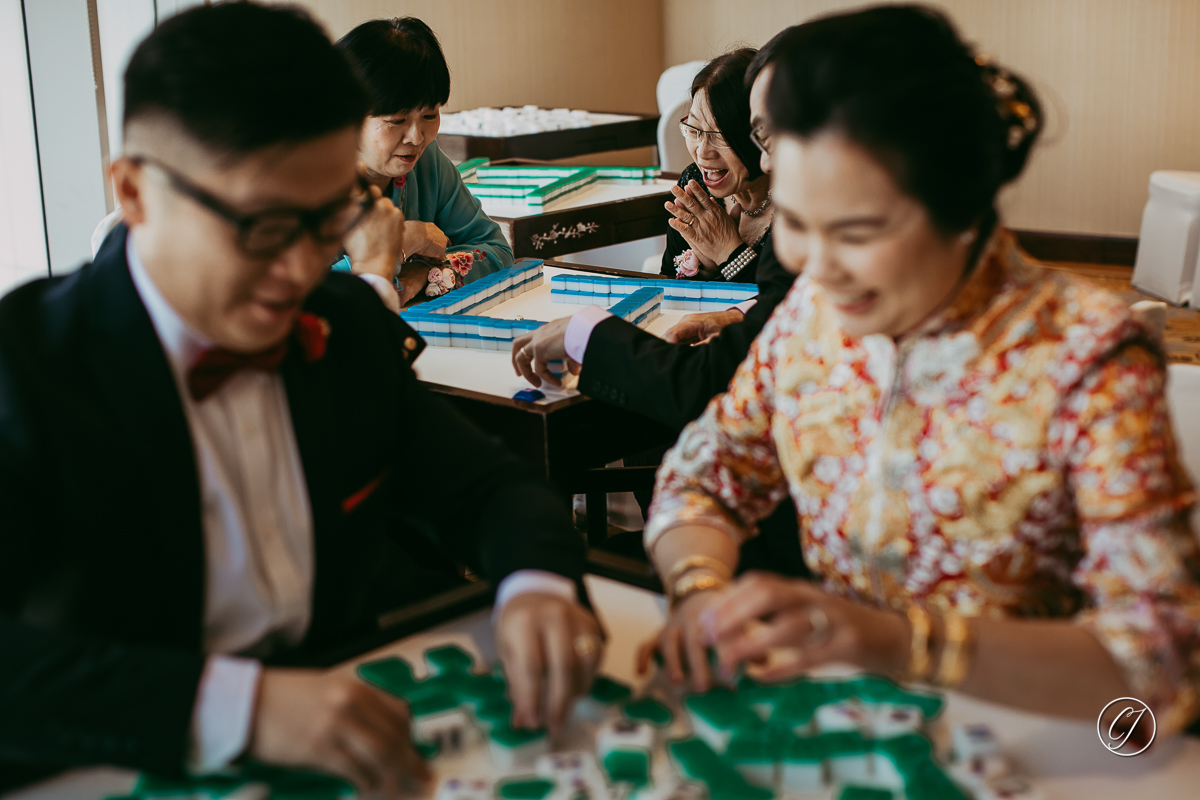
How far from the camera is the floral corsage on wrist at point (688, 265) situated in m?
2.92

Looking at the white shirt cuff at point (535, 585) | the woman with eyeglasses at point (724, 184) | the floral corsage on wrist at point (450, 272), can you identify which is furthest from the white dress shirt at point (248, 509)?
the woman with eyeglasses at point (724, 184)

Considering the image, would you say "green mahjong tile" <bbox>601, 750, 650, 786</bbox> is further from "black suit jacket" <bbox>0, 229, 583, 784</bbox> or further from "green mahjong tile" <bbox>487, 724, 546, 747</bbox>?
"black suit jacket" <bbox>0, 229, 583, 784</bbox>

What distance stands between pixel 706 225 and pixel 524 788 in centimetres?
206

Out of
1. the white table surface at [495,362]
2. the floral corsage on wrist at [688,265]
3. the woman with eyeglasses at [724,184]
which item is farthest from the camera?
the floral corsage on wrist at [688,265]

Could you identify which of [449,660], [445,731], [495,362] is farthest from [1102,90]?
[445,731]

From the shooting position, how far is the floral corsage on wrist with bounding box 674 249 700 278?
2916 mm

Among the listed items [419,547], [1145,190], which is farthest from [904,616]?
[1145,190]

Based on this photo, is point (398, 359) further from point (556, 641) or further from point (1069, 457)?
point (1069, 457)

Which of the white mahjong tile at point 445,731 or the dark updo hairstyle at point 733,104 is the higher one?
the dark updo hairstyle at point 733,104

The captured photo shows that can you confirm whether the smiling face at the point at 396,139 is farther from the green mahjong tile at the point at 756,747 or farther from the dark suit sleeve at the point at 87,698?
the green mahjong tile at the point at 756,747

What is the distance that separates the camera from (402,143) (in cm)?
274

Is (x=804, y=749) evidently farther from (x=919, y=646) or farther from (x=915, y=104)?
(x=915, y=104)

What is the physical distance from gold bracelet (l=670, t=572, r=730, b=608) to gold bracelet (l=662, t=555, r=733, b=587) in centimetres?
1

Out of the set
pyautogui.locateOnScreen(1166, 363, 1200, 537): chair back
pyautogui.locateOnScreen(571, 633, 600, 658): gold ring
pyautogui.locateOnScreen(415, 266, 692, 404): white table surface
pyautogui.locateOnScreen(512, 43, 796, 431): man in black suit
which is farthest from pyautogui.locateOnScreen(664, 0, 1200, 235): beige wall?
pyautogui.locateOnScreen(571, 633, 600, 658): gold ring
